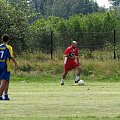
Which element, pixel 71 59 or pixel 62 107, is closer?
pixel 62 107

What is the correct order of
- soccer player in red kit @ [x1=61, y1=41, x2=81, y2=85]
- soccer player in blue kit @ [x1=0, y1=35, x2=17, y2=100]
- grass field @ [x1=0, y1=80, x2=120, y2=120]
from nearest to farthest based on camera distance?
Answer: grass field @ [x1=0, y1=80, x2=120, y2=120], soccer player in blue kit @ [x1=0, y1=35, x2=17, y2=100], soccer player in red kit @ [x1=61, y1=41, x2=81, y2=85]

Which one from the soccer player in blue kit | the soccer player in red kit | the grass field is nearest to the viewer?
the grass field

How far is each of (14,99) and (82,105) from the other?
2.93m

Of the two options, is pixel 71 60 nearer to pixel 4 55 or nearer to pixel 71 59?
pixel 71 59

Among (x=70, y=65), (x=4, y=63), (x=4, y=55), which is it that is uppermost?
(x=4, y=55)

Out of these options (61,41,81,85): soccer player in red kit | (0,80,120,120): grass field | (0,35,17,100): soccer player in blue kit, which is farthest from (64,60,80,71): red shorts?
(0,35,17,100): soccer player in blue kit

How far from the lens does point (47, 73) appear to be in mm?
32281

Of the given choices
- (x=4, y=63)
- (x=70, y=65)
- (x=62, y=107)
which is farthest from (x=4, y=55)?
(x=70, y=65)

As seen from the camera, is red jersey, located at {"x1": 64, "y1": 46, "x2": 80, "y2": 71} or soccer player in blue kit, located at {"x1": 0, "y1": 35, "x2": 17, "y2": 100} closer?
soccer player in blue kit, located at {"x1": 0, "y1": 35, "x2": 17, "y2": 100}

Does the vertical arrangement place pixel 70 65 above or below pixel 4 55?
below

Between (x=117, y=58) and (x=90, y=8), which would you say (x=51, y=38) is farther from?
(x=90, y=8)

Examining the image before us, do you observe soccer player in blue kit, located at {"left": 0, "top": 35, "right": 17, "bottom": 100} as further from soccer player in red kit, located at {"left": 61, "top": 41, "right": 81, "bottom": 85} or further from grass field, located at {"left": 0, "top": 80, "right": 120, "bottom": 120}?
soccer player in red kit, located at {"left": 61, "top": 41, "right": 81, "bottom": 85}

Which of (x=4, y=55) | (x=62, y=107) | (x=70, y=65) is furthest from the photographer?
(x=70, y=65)

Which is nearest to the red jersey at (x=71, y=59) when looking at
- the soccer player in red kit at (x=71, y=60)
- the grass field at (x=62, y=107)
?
the soccer player in red kit at (x=71, y=60)
